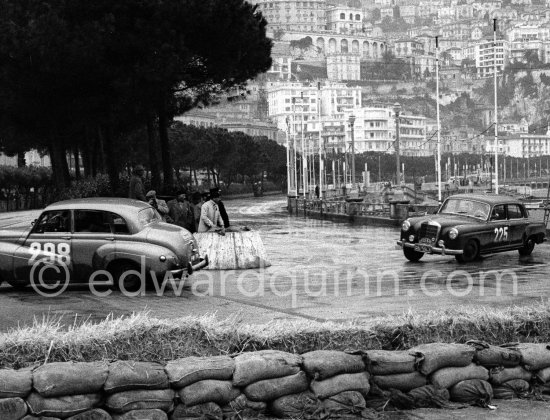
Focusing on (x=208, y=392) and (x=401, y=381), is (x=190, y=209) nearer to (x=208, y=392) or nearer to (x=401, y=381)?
(x=401, y=381)

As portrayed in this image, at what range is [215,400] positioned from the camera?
696 centimetres

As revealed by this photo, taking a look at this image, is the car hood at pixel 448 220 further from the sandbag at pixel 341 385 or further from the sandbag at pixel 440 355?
the sandbag at pixel 341 385

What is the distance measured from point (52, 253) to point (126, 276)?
1205 millimetres

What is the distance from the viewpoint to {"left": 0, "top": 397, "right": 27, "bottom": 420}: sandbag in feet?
21.3

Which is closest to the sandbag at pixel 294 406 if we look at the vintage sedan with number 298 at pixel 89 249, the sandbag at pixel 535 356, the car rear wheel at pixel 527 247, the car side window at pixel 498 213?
the sandbag at pixel 535 356

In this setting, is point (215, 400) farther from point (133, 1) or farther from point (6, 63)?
point (6, 63)

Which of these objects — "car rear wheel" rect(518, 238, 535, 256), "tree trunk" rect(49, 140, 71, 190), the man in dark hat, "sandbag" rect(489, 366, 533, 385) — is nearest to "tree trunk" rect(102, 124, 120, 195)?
"tree trunk" rect(49, 140, 71, 190)

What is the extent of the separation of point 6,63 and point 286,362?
1163 inches

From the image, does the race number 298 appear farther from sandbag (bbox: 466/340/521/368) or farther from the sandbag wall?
sandbag (bbox: 466/340/521/368)

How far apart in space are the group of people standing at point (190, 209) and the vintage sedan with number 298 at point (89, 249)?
11.8ft

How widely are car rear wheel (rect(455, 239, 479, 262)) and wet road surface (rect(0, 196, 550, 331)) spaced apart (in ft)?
0.58

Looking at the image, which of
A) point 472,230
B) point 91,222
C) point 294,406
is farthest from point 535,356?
point 472,230

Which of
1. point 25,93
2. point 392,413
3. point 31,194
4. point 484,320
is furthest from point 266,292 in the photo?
→ point 31,194

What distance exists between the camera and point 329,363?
7.28m
